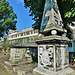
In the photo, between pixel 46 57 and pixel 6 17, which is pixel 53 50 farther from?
pixel 6 17

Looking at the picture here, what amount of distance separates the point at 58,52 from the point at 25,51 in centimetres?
471

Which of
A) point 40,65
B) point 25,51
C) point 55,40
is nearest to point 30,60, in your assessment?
point 25,51

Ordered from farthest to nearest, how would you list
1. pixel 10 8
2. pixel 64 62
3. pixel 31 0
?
pixel 10 8
pixel 31 0
pixel 64 62

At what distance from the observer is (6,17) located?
64.7ft

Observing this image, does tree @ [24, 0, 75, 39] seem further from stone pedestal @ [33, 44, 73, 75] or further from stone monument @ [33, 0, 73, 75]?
stone pedestal @ [33, 44, 73, 75]

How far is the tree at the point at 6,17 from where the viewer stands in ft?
59.3

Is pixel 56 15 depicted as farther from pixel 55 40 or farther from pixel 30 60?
pixel 30 60

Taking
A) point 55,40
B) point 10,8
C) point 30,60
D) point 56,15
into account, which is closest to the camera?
point 55,40


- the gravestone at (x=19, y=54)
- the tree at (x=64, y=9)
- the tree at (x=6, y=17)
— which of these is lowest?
the gravestone at (x=19, y=54)

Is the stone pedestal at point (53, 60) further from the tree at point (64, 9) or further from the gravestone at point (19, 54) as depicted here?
the gravestone at point (19, 54)

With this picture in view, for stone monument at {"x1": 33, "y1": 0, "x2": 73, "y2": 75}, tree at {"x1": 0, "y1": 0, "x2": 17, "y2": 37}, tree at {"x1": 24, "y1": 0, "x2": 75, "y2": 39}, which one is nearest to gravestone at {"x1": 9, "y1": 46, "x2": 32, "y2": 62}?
tree at {"x1": 24, "y1": 0, "x2": 75, "y2": 39}

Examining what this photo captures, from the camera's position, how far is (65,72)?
3188 mm

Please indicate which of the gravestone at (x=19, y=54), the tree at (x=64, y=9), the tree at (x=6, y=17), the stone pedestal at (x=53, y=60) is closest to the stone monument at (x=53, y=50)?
the stone pedestal at (x=53, y=60)

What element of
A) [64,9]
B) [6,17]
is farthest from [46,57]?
[6,17]
